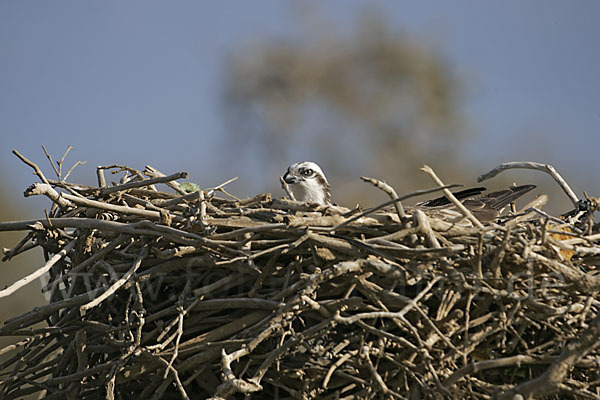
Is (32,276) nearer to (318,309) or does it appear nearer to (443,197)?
(318,309)

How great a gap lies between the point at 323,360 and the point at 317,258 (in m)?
0.40

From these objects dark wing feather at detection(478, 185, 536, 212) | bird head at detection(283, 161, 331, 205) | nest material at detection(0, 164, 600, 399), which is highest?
bird head at detection(283, 161, 331, 205)

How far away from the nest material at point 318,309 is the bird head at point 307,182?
1950mm

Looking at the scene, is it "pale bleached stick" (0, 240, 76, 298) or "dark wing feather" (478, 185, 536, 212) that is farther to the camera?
"dark wing feather" (478, 185, 536, 212)

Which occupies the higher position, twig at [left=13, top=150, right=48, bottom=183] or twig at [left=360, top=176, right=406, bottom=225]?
twig at [left=13, top=150, right=48, bottom=183]

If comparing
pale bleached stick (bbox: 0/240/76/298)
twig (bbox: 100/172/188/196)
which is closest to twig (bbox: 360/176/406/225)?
twig (bbox: 100/172/188/196)

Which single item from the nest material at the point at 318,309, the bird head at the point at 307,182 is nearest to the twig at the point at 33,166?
the nest material at the point at 318,309

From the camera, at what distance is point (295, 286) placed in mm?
2844

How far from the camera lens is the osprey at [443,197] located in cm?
404

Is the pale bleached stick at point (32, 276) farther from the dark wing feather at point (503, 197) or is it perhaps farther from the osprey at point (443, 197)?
the dark wing feather at point (503, 197)

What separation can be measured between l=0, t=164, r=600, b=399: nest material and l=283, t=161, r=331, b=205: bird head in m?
1.95

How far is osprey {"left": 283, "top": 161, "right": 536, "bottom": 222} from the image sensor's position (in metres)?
4.04

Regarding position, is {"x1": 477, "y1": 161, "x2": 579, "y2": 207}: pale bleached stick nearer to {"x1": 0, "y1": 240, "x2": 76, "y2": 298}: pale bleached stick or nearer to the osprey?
the osprey

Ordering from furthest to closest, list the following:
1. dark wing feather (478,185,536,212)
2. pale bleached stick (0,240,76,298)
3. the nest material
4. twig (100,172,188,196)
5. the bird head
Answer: the bird head < dark wing feather (478,185,536,212) < twig (100,172,188,196) < pale bleached stick (0,240,76,298) < the nest material
